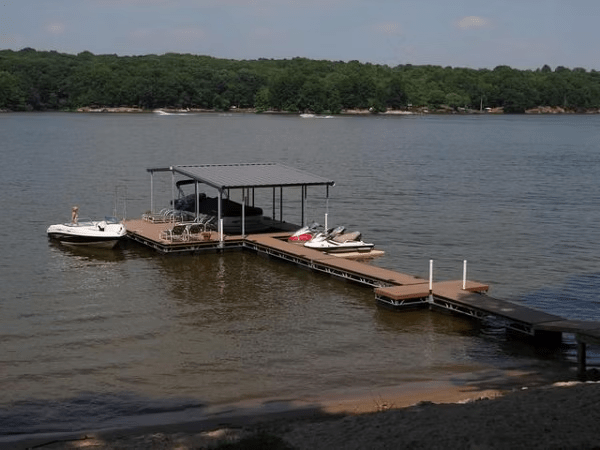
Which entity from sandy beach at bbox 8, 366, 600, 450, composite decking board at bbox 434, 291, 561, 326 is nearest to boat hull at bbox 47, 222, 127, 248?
composite decking board at bbox 434, 291, 561, 326

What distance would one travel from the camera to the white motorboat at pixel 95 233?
3594 centimetres

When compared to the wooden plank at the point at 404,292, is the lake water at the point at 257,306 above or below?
below

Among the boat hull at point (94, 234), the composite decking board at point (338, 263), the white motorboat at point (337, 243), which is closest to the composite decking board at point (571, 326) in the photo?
the composite decking board at point (338, 263)

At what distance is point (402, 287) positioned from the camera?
27.5 m

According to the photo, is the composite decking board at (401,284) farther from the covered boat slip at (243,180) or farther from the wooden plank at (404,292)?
the covered boat slip at (243,180)

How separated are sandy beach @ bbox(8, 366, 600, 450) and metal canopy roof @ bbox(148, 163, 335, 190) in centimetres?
1598

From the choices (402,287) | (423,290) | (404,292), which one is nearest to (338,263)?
(402,287)

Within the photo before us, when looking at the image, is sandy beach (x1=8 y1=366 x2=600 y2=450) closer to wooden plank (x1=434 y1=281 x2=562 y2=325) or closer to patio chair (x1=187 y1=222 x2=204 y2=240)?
wooden plank (x1=434 y1=281 x2=562 y2=325)

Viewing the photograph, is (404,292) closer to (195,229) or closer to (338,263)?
(338,263)

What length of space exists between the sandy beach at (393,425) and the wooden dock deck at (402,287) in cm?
365

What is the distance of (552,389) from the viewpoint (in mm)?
17406

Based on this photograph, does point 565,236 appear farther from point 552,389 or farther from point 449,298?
point 552,389

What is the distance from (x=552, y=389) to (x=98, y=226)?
23134mm

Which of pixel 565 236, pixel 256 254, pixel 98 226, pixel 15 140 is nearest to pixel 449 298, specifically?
pixel 256 254
